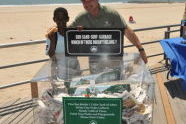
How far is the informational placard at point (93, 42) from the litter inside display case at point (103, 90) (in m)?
0.22

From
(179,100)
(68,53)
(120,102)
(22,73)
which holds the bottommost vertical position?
(22,73)

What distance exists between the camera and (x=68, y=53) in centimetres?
322

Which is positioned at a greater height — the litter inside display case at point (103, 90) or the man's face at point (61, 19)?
the man's face at point (61, 19)

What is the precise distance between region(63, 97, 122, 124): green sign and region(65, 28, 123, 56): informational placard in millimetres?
695

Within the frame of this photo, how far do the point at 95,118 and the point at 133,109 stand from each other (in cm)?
26

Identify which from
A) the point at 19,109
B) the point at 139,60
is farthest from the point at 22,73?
the point at 139,60

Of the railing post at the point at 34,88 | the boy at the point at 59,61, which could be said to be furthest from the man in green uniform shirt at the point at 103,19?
the railing post at the point at 34,88

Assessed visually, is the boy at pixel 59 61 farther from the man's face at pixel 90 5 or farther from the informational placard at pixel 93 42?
the man's face at pixel 90 5

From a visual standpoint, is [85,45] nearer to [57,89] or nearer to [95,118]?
[57,89]

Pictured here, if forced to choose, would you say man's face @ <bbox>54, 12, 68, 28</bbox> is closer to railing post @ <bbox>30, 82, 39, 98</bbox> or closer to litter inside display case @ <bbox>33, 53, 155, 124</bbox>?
litter inside display case @ <bbox>33, 53, 155, 124</bbox>

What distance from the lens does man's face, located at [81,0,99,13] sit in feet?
12.2

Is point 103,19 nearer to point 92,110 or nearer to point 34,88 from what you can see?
point 34,88

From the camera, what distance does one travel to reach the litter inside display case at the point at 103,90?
2629 mm

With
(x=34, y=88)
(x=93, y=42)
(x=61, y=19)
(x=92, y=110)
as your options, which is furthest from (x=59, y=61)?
(x=61, y=19)
